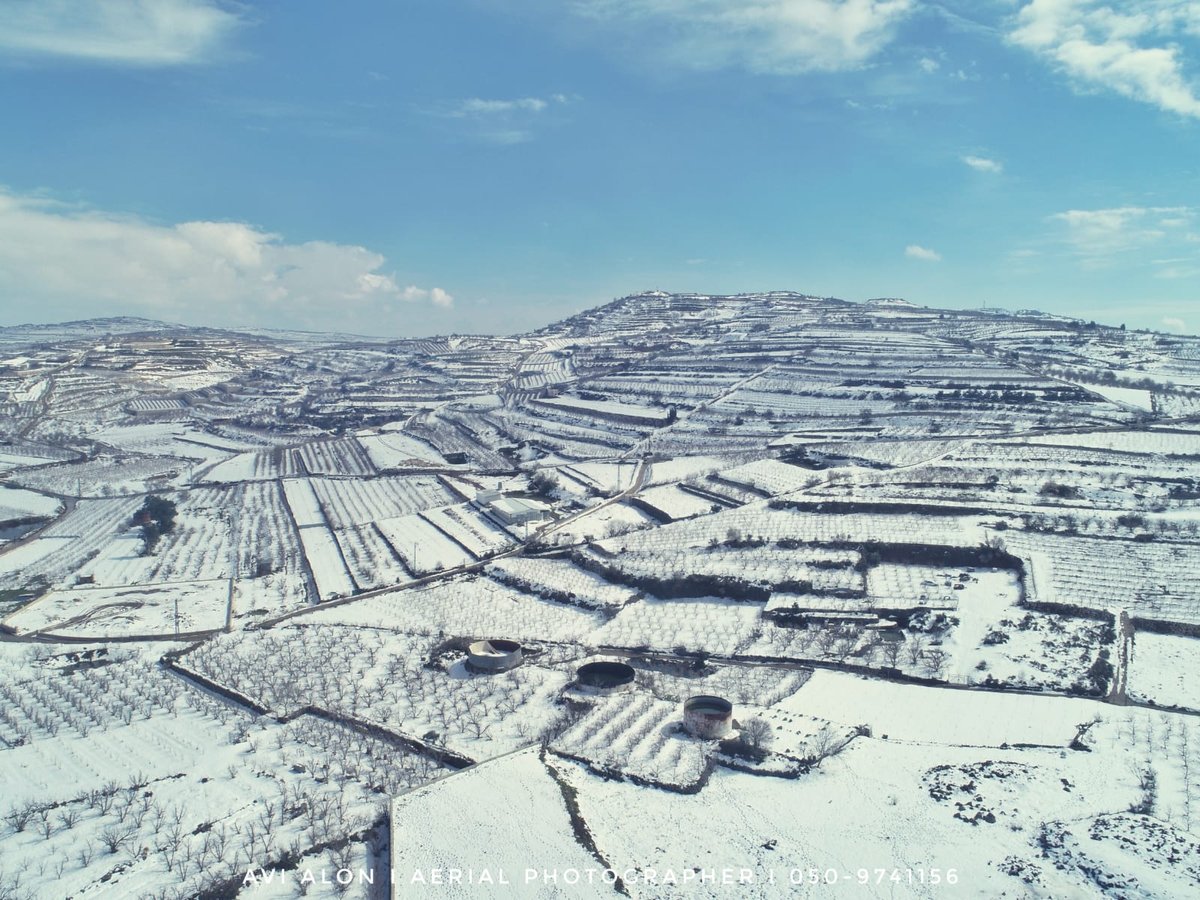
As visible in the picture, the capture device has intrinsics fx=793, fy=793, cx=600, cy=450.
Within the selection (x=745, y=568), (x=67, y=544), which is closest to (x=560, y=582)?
(x=745, y=568)

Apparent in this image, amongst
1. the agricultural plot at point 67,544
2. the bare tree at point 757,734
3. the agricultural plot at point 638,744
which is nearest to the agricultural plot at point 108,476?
the agricultural plot at point 67,544

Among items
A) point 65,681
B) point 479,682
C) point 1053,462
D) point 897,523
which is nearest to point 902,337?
point 1053,462

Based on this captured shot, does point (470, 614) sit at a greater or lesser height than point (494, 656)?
lesser

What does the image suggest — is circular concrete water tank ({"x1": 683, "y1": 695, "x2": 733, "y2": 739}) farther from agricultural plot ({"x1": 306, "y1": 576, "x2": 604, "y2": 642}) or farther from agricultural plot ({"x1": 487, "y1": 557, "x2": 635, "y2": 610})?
agricultural plot ({"x1": 487, "y1": 557, "x2": 635, "y2": 610})

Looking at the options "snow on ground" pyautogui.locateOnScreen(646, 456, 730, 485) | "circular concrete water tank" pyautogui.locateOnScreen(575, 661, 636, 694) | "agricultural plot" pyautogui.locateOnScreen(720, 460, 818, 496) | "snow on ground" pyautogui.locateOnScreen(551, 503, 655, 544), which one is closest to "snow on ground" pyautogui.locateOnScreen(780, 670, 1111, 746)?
"circular concrete water tank" pyautogui.locateOnScreen(575, 661, 636, 694)

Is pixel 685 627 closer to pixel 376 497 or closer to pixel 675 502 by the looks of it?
pixel 675 502

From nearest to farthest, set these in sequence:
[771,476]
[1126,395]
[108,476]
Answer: [771,476] → [1126,395] → [108,476]

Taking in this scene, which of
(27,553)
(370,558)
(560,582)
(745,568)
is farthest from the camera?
(27,553)
